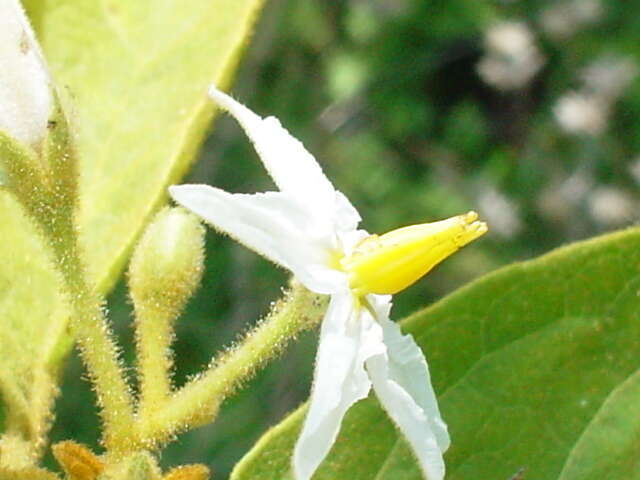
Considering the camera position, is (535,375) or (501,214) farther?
(501,214)

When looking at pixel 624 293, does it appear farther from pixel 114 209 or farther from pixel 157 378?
pixel 114 209

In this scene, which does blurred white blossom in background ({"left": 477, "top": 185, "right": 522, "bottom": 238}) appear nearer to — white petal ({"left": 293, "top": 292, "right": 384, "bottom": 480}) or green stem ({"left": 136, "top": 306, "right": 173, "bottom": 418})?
green stem ({"left": 136, "top": 306, "right": 173, "bottom": 418})

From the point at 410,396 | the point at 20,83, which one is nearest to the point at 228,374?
the point at 410,396

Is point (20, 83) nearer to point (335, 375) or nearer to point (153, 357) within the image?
point (153, 357)

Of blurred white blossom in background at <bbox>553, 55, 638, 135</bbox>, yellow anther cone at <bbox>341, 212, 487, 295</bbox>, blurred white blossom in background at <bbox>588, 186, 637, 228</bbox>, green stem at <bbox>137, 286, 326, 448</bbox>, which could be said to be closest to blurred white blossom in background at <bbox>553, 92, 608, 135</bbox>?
blurred white blossom in background at <bbox>553, 55, 638, 135</bbox>

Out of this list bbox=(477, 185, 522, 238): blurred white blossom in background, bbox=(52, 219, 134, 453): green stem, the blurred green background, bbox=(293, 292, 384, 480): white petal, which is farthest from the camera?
bbox=(477, 185, 522, 238): blurred white blossom in background

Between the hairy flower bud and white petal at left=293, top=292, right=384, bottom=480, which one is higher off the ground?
the hairy flower bud
